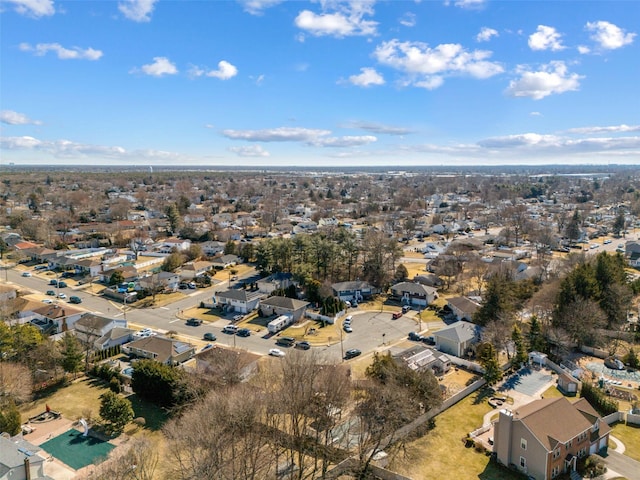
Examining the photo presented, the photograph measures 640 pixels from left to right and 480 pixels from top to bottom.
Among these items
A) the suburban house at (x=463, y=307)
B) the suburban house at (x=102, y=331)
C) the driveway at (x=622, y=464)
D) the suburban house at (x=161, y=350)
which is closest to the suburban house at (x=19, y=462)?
the suburban house at (x=161, y=350)

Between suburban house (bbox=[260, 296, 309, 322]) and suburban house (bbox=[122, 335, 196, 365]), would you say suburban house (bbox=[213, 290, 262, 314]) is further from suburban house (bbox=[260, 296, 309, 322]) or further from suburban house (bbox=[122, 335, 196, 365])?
suburban house (bbox=[122, 335, 196, 365])

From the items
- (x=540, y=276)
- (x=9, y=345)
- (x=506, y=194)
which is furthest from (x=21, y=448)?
(x=506, y=194)

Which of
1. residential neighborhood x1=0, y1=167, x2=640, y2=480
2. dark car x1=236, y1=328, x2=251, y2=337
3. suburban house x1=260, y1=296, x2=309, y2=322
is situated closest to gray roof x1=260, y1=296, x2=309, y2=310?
suburban house x1=260, y1=296, x2=309, y2=322

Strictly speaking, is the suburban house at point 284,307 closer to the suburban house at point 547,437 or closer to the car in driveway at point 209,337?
the car in driveway at point 209,337

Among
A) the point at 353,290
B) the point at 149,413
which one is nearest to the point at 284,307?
the point at 353,290

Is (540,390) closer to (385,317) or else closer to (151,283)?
(385,317)
